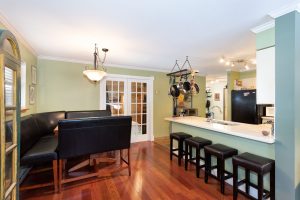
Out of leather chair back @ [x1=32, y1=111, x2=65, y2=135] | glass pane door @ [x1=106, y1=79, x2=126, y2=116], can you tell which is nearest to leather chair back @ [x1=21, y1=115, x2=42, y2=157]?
leather chair back @ [x1=32, y1=111, x2=65, y2=135]

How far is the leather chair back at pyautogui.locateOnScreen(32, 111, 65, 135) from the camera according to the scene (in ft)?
10.2

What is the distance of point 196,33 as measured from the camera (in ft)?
7.72

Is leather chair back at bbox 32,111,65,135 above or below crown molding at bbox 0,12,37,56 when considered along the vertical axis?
below

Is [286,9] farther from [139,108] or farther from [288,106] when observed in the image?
[139,108]

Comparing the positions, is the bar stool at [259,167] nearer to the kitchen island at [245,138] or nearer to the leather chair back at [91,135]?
the kitchen island at [245,138]

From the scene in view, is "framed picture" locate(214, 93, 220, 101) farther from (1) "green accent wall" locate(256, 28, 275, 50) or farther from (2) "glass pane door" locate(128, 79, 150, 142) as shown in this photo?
(1) "green accent wall" locate(256, 28, 275, 50)

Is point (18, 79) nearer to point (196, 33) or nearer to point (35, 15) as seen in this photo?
point (35, 15)

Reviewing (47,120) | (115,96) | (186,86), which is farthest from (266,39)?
(47,120)

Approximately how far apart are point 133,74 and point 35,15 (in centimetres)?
299

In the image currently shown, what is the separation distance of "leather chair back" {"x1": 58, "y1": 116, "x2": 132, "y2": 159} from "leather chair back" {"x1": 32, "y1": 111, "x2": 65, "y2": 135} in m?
1.40

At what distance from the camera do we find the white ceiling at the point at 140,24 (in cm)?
166

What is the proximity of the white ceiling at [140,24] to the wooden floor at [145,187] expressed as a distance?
7.67 feet

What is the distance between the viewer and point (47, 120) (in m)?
3.34

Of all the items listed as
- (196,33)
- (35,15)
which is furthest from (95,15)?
(196,33)
